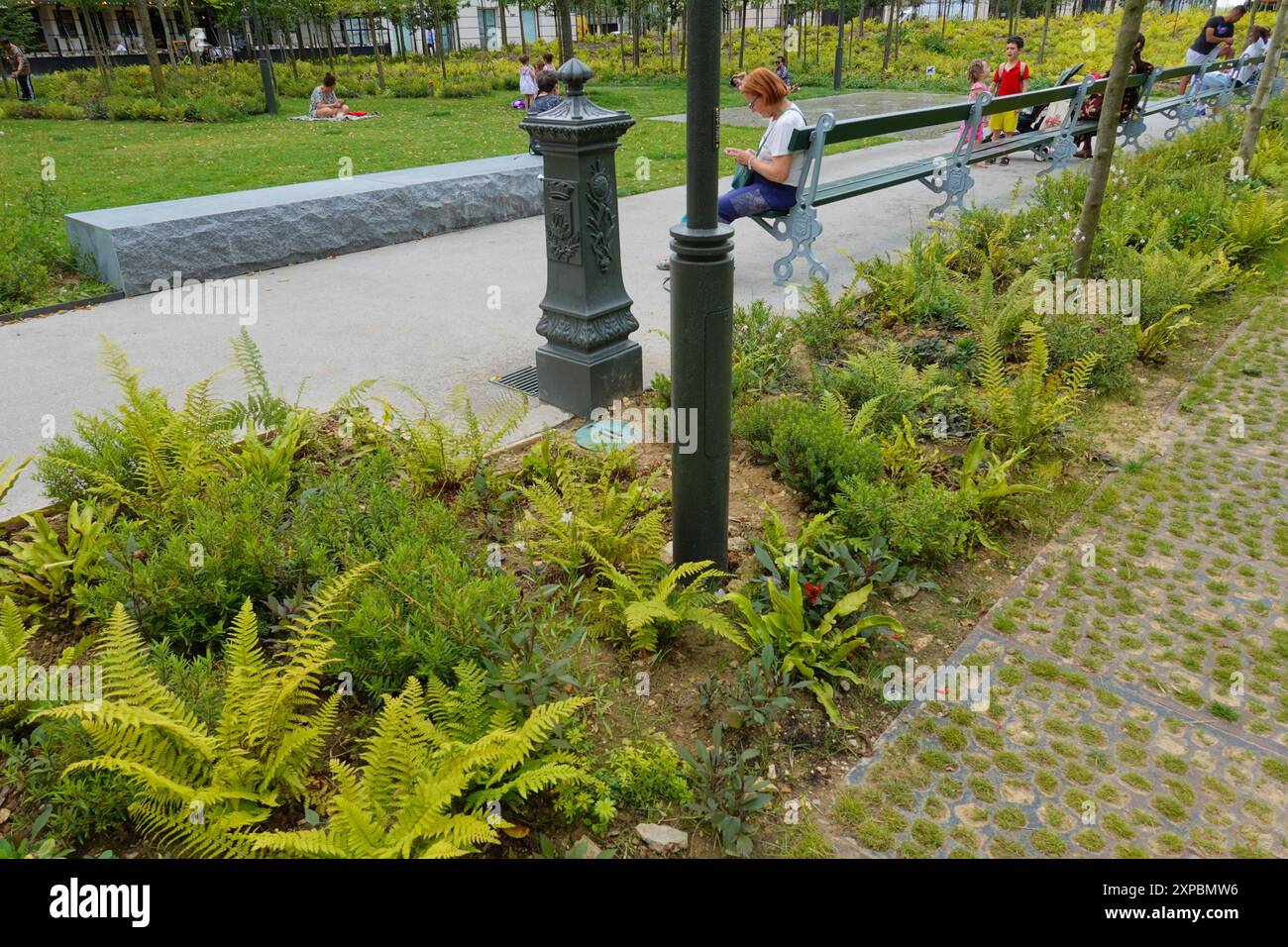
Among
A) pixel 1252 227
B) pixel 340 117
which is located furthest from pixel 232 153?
pixel 1252 227

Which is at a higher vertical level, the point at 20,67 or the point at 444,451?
the point at 20,67

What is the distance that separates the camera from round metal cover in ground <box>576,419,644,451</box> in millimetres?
4570

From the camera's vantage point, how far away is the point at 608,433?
4703 mm

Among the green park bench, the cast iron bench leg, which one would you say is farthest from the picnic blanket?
the cast iron bench leg

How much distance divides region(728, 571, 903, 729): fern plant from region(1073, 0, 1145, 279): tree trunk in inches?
167

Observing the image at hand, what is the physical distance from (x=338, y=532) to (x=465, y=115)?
18.6 meters

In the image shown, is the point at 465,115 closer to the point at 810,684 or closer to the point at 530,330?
the point at 530,330

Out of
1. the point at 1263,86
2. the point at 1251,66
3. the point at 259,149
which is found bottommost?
the point at 259,149

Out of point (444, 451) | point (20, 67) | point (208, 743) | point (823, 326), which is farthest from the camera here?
point (20, 67)

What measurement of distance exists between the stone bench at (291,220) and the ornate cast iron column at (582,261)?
2.87m

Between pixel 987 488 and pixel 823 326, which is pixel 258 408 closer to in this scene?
pixel 823 326

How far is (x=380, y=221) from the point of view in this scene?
8.56 metres

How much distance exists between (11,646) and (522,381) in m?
3.15

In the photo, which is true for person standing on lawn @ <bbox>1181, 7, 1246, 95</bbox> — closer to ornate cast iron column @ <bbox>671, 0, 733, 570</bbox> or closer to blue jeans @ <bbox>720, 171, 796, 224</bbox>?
blue jeans @ <bbox>720, 171, 796, 224</bbox>
